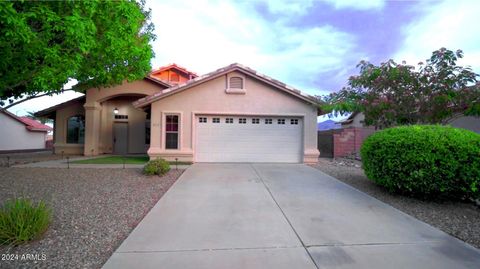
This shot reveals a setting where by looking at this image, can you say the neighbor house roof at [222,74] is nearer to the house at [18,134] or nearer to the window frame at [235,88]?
→ the window frame at [235,88]

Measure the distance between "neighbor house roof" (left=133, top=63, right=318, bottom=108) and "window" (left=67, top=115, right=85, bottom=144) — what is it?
22.9 ft

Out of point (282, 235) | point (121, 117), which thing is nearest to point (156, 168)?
point (282, 235)

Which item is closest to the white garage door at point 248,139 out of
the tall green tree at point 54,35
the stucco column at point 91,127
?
the tall green tree at point 54,35

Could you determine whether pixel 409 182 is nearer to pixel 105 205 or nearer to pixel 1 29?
pixel 105 205

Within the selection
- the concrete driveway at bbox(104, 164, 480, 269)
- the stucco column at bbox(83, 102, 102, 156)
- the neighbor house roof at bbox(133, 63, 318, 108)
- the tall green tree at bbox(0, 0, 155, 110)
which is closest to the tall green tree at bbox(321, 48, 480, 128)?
the neighbor house roof at bbox(133, 63, 318, 108)

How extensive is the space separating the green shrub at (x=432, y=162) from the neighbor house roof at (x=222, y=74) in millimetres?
6091

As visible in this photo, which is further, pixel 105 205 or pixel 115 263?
pixel 105 205

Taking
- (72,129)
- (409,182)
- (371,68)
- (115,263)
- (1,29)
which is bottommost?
(115,263)

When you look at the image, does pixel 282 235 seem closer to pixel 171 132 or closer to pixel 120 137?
pixel 171 132

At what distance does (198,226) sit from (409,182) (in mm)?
4957

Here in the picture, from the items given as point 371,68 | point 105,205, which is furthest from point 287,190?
point 371,68

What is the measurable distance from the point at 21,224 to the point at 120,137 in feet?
45.6

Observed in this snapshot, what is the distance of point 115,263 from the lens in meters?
3.29

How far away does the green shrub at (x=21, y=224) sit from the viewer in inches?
145
